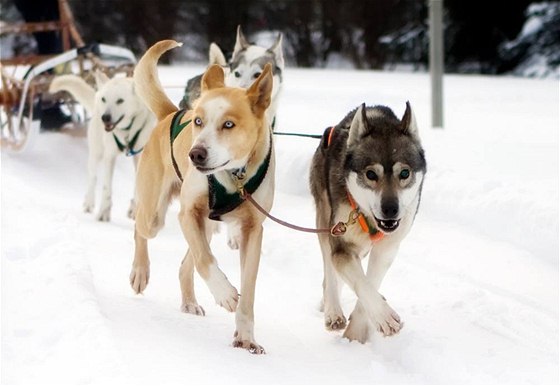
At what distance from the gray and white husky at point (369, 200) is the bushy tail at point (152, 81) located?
Result: 861mm

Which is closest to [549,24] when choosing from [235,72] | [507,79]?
[507,79]

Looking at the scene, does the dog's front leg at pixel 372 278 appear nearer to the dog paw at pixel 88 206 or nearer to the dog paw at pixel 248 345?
the dog paw at pixel 248 345

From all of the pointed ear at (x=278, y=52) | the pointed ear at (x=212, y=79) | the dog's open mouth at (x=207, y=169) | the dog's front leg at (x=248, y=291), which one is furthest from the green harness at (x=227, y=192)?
the pointed ear at (x=278, y=52)

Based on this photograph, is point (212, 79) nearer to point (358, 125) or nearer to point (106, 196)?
point (358, 125)

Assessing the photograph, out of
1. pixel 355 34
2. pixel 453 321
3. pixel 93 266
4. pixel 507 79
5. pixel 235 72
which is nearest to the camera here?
pixel 453 321

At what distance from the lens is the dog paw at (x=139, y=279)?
14.3 feet

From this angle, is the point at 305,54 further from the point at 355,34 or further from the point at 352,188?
the point at 352,188

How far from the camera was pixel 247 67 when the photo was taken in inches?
249

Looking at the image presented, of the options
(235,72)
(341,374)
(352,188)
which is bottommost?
(341,374)

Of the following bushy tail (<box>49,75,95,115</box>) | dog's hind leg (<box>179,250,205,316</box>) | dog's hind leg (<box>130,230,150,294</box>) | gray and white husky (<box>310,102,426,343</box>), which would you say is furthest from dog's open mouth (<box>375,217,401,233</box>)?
bushy tail (<box>49,75,95,115</box>)

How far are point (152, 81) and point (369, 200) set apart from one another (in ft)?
4.45

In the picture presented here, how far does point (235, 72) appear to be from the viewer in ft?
20.9

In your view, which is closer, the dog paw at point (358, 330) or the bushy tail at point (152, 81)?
the dog paw at point (358, 330)

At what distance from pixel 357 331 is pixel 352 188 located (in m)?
0.68
